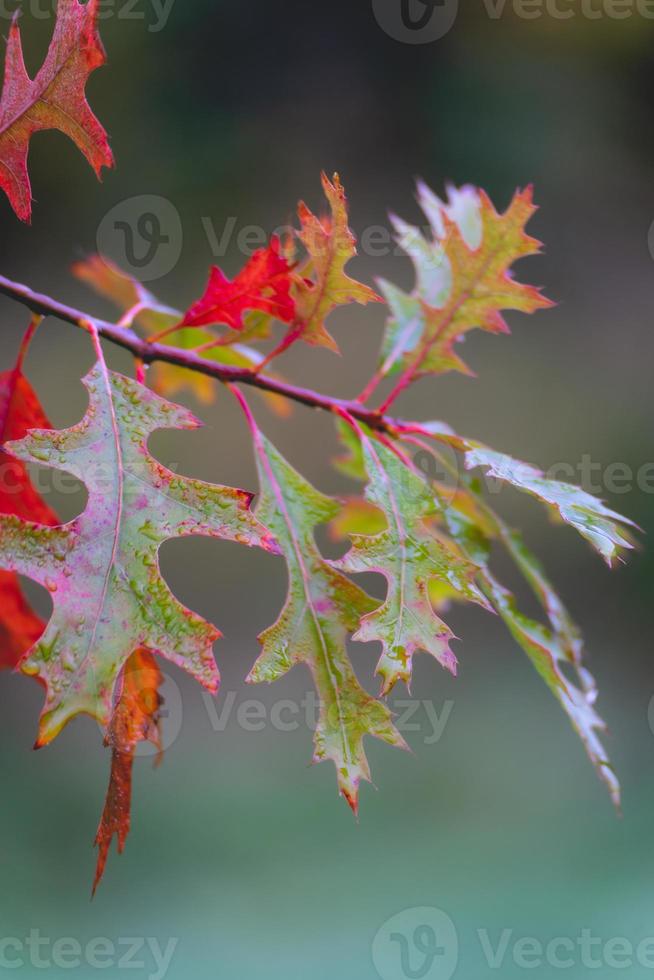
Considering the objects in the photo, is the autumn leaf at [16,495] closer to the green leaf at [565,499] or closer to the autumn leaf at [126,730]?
the autumn leaf at [126,730]

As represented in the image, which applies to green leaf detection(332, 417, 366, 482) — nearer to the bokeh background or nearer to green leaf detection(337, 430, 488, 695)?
green leaf detection(337, 430, 488, 695)

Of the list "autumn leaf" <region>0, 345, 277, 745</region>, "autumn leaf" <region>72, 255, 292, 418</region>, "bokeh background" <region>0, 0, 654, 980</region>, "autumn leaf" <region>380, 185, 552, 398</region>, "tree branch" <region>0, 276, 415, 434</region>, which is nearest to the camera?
"autumn leaf" <region>0, 345, 277, 745</region>

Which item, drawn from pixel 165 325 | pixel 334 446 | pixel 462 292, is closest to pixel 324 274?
pixel 462 292

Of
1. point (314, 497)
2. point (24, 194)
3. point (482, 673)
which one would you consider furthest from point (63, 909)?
point (24, 194)

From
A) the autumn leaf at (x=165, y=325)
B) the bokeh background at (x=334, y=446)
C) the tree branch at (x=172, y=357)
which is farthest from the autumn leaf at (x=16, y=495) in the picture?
the bokeh background at (x=334, y=446)

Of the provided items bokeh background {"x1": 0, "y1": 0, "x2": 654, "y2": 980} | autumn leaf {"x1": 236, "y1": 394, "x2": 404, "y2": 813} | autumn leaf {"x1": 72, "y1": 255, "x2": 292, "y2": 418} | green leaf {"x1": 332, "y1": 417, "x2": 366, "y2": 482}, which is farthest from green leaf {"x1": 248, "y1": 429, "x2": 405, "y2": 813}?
bokeh background {"x1": 0, "y1": 0, "x2": 654, "y2": 980}

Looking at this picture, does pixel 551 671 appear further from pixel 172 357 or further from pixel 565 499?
pixel 172 357
